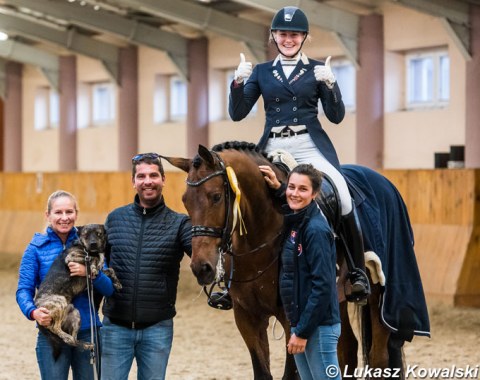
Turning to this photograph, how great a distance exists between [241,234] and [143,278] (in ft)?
1.95

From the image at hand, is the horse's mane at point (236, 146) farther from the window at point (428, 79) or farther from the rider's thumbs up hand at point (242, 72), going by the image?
the window at point (428, 79)

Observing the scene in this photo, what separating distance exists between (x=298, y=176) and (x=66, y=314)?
47.8 inches

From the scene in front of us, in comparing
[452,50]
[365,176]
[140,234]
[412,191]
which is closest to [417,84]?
[452,50]

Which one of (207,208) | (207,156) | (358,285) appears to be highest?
(207,156)

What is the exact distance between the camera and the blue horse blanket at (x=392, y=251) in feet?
21.0

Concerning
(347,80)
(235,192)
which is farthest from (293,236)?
(347,80)

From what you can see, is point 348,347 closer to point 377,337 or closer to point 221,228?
point 377,337

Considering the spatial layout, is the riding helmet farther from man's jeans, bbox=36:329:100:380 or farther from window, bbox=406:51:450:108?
window, bbox=406:51:450:108

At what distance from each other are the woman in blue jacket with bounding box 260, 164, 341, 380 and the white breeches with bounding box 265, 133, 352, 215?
1.20 meters

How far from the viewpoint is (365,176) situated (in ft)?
21.8

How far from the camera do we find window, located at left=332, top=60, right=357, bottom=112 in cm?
1740

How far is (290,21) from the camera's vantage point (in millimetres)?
5758

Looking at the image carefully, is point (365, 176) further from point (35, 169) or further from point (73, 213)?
point (35, 169)

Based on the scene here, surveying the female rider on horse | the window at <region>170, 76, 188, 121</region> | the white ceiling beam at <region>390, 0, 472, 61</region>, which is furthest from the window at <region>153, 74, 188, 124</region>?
the female rider on horse
